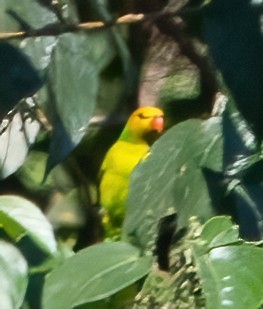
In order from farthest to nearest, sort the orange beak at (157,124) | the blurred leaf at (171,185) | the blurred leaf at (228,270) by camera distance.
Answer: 1. the orange beak at (157,124)
2. the blurred leaf at (171,185)
3. the blurred leaf at (228,270)

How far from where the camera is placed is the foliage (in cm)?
54

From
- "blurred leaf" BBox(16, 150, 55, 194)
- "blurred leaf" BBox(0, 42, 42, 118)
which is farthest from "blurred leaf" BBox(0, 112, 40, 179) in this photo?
"blurred leaf" BBox(16, 150, 55, 194)

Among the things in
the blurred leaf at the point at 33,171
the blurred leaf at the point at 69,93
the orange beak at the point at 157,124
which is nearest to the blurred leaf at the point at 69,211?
the blurred leaf at the point at 33,171

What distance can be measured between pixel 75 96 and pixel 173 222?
0.15m

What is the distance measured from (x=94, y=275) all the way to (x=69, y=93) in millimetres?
184

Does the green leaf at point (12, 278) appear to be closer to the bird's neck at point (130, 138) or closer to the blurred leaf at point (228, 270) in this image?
the blurred leaf at point (228, 270)

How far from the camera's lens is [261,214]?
2.06 feet

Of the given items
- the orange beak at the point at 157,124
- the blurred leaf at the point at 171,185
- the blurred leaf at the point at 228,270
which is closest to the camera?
the blurred leaf at the point at 228,270

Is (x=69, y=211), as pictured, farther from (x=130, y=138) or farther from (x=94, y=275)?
(x=94, y=275)

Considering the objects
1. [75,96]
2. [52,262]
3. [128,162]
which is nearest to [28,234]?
[52,262]

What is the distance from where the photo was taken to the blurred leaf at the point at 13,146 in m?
0.73

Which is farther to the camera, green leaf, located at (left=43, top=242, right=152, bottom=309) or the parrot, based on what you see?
the parrot

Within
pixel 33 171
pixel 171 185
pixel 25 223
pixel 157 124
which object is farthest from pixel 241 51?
pixel 33 171

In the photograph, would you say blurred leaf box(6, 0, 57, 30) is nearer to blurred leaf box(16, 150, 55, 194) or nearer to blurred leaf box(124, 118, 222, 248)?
blurred leaf box(124, 118, 222, 248)
